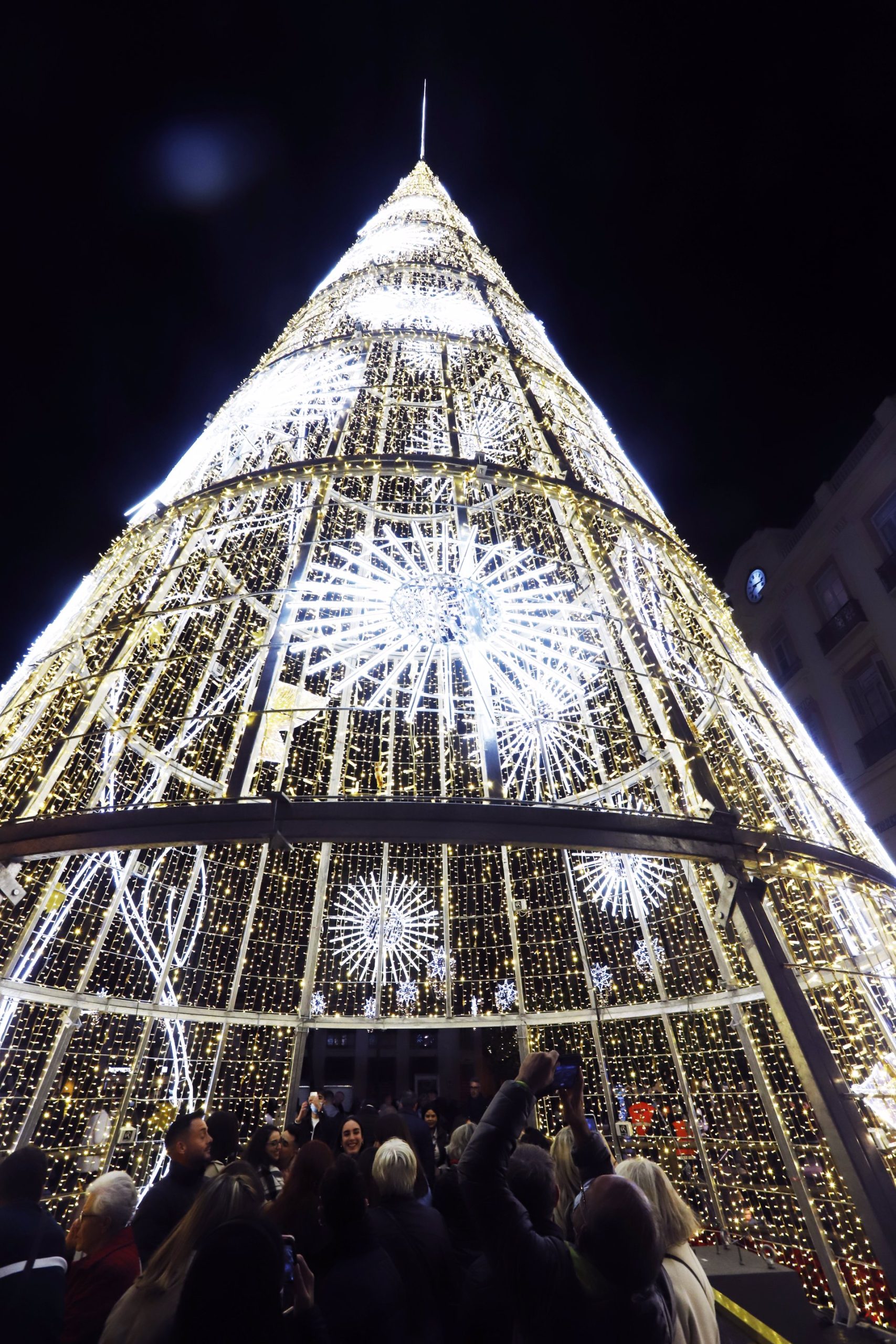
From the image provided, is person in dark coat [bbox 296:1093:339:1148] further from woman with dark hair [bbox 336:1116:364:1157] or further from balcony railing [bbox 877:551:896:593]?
balcony railing [bbox 877:551:896:593]

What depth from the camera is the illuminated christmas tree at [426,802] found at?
5363mm

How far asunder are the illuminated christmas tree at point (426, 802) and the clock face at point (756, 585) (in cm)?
1156

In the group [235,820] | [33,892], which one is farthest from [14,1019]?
[235,820]

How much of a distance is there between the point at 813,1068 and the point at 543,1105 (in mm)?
6518

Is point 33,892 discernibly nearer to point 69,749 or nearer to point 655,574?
point 69,749

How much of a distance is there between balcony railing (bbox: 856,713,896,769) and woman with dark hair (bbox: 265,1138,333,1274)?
16.0 m

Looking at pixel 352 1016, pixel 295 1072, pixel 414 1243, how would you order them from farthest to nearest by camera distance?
pixel 352 1016, pixel 295 1072, pixel 414 1243

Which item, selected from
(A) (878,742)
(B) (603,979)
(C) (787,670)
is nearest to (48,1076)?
(B) (603,979)

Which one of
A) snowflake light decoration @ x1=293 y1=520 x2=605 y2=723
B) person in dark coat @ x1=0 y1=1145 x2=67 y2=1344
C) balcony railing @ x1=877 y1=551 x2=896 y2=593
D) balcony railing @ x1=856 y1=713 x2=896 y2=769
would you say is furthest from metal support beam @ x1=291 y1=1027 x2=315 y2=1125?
balcony railing @ x1=877 y1=551 x2=896 y2=593

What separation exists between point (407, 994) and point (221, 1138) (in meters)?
7.49

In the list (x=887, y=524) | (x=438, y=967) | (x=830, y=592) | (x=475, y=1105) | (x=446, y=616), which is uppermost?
(x=830, y=592)

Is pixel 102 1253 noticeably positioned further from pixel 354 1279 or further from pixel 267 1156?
pixel 267 1156

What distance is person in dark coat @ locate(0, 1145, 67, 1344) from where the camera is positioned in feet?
7.13

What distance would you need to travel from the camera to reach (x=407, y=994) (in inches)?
432
